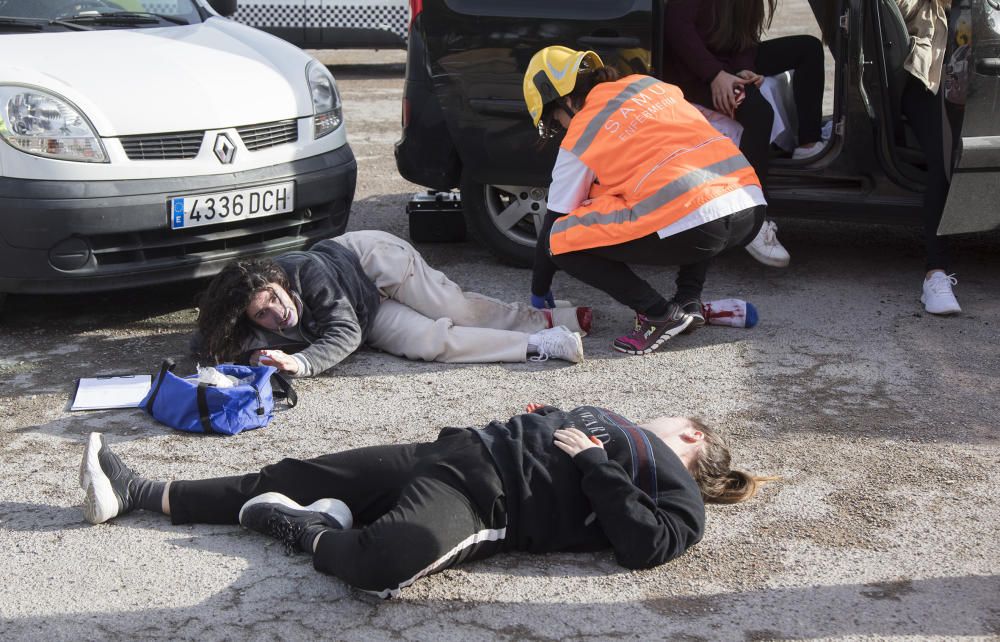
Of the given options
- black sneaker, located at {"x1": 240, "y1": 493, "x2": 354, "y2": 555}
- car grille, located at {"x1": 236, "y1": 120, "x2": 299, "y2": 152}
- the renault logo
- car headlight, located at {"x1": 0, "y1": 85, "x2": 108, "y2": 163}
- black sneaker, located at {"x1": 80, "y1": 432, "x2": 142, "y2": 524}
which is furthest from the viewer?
car grille, located at {"x1": 236, "y1": 120, "x2": 299, "y2": 152}

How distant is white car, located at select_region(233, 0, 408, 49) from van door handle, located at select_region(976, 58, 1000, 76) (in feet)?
26.8

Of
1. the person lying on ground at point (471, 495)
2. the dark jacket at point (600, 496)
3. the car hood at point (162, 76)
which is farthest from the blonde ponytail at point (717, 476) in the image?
the car hood at point (162, 76)

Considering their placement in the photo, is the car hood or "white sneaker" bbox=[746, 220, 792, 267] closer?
the car hood

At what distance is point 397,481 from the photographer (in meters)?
3.29

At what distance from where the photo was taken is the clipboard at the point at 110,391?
4289 mm

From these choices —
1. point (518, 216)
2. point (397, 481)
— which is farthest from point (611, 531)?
point (518, 216)

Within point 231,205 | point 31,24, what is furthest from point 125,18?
point 231,205

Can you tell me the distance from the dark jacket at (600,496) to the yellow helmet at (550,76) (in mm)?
1974

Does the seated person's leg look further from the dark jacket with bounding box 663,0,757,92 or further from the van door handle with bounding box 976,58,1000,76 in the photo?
the van door handle with bounding box 976,58,1000,76

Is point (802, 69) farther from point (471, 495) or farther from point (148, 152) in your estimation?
point (471, 495)

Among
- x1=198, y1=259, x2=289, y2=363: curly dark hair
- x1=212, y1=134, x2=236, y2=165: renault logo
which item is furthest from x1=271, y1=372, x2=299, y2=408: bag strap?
x1=212, y1=134, x2=236, y2=165: renault logo

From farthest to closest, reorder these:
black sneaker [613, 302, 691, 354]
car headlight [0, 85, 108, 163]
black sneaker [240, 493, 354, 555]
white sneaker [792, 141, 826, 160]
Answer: white sneaker [792, 141, 826, 160] → black sneaker [613, 302, 691, 354] → car headlight [0, 85, 108, 163] → black sneaker [240, 493, 354, 555]

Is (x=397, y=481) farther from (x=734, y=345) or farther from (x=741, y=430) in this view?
(x=734, y=345)

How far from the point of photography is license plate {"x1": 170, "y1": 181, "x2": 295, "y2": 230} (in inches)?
194
